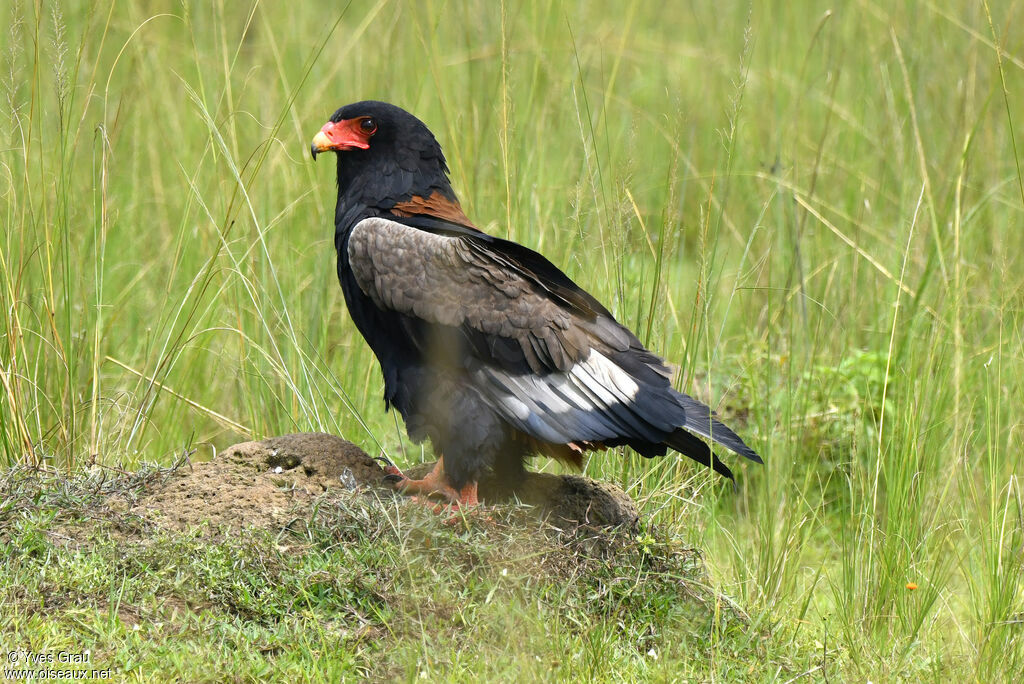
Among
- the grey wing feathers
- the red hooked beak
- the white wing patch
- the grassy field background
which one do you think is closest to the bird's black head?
the red hooked beak

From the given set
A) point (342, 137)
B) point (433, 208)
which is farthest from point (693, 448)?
point (342, 137)

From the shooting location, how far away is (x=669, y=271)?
15.8 feet

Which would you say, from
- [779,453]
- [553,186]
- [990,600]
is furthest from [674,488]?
[553,186]

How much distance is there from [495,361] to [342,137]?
1099 mm

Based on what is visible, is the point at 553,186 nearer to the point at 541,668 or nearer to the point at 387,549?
the point at 387,549

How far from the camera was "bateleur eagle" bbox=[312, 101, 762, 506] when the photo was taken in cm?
391

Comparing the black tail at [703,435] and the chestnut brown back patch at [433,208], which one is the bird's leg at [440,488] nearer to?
the black tail at [703,435]

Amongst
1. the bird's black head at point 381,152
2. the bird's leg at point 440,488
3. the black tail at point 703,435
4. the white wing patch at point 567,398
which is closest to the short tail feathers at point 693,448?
the black tail at point 703,435

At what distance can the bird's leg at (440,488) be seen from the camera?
399 cm

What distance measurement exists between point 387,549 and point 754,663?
1.17 meters

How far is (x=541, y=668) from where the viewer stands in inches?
128

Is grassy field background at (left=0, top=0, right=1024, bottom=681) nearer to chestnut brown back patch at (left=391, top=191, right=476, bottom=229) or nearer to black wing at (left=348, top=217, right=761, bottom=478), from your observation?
chestnut brown back patch at (left=391, top=191, right=476, bottom=229)

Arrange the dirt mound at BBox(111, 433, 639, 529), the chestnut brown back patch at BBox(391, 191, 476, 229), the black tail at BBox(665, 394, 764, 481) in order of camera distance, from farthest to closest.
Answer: the chestnut brown back patch at BBox(391, 191, 476, 229) < the black tail at BBox(665, 394, 764, 481) < the dirt mound at BBox(111, 433, 639, 529)

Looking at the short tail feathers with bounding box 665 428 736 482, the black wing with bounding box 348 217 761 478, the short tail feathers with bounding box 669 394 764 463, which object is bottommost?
the short tail feathers with bounding box 665 428 736 482
